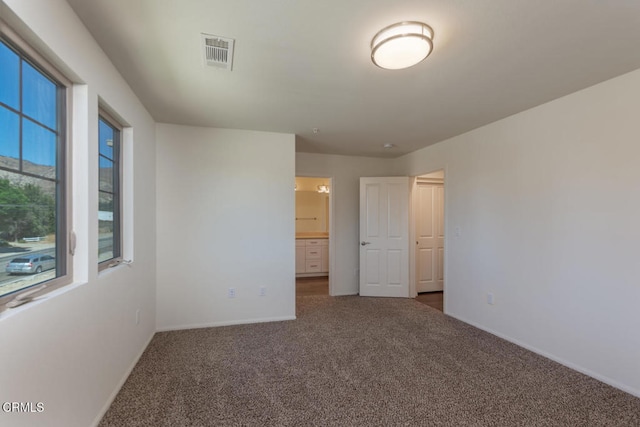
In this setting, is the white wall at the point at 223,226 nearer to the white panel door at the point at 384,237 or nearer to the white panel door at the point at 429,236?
the white panel door at the point at 384,237

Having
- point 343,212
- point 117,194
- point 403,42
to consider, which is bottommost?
point 343,212

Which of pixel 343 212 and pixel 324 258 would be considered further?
pixel 324 258

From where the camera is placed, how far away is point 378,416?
1.84 meters

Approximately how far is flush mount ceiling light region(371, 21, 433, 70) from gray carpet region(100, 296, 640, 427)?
225cm

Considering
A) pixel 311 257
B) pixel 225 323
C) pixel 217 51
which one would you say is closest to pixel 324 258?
pixel 311 257

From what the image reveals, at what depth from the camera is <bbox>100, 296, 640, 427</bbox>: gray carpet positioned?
1841 millimetres

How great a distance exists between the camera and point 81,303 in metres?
1.59

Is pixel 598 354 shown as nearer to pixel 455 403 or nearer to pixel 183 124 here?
pixel 455 403

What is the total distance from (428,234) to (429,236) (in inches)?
1.7

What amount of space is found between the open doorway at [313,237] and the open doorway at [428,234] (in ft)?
5.13

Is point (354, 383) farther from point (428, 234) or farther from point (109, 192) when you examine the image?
point (428, 234)

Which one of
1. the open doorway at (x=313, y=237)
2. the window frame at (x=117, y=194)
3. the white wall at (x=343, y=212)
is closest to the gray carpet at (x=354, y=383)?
the window frame at (x=117, y=194)

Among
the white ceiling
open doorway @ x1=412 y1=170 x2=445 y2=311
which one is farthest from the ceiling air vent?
open doorway @ x1=412 y1=170 x2=445 y2=311

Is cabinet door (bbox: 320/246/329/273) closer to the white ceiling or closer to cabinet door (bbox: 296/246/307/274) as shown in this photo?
cabinet door (bbox: 296/246/307/274)
